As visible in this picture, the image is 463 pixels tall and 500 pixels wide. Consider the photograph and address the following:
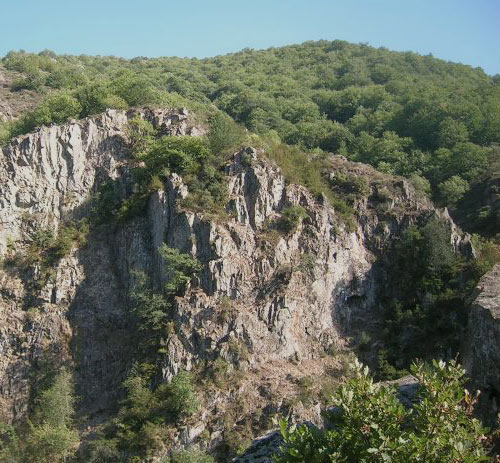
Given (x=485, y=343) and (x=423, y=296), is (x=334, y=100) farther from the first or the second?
(x=485, y=343)

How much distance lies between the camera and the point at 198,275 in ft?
99.9

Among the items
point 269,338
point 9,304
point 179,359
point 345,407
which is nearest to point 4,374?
point 9,304

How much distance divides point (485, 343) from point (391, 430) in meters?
13.5

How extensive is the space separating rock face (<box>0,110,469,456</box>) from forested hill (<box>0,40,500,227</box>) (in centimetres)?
546

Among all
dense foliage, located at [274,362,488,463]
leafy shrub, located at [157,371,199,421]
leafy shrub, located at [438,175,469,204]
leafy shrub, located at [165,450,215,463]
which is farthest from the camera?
leafy shrub, located at [438,175,469,204]

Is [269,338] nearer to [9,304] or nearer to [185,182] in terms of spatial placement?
[185,182]

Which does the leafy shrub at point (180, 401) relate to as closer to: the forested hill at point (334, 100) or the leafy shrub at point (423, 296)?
the leafy shrub at point (423, 296)

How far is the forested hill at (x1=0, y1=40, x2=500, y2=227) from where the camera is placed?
4181 centimetres

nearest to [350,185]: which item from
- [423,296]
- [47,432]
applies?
[423,296]

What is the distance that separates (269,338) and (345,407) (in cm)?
1983

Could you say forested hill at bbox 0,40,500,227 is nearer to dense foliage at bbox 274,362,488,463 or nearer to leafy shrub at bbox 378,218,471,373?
leafy shrub at bbox 378,218,471,373

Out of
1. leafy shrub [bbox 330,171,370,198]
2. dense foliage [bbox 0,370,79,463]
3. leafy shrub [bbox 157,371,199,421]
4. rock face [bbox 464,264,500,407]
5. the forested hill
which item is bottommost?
dense foliage [bbox 0,370,79,463]

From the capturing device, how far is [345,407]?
9906 mm

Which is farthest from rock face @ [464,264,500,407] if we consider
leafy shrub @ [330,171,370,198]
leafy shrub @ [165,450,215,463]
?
leafy shrub @ [330,171,370,198]
